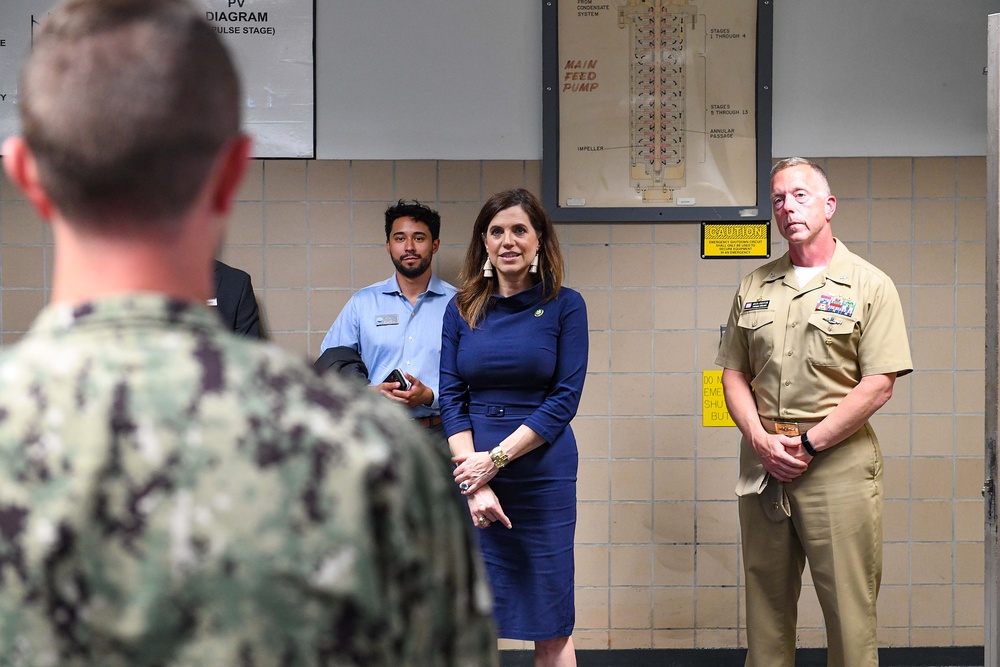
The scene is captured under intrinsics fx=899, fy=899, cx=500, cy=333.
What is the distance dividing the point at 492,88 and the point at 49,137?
10.3 ft

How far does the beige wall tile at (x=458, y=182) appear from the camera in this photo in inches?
142

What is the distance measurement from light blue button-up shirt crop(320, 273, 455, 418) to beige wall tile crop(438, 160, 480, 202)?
1.34 feet

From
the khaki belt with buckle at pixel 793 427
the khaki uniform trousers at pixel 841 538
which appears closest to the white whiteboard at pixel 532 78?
the khaki belt with buckle at pixel 793 427

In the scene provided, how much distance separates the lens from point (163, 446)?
1.91 feet

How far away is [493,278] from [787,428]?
1019 millimetres

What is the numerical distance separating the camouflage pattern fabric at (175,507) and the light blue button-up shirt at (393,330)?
2598mm

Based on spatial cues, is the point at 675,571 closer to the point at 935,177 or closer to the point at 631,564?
the point at 631,564

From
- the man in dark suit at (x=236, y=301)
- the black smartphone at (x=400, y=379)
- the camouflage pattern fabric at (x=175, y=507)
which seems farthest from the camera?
the man in dark suit at (x=236, y=301)

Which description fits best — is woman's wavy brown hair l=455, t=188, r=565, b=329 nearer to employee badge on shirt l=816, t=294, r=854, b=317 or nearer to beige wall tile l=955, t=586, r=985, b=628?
employee badge on shirt l=816, t=294, r=854, b=317

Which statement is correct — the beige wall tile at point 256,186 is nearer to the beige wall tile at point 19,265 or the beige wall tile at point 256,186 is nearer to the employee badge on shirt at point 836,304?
the beige wall tile at point 19,265

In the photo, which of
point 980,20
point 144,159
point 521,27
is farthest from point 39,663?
point 980,20

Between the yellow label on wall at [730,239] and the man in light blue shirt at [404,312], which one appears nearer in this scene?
the man in light blue shirt at [404,312]

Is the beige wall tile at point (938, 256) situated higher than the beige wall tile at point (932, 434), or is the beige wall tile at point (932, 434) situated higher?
the beige wall tile at point (938, 256)

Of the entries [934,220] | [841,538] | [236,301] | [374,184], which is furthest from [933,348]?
[236,301]
